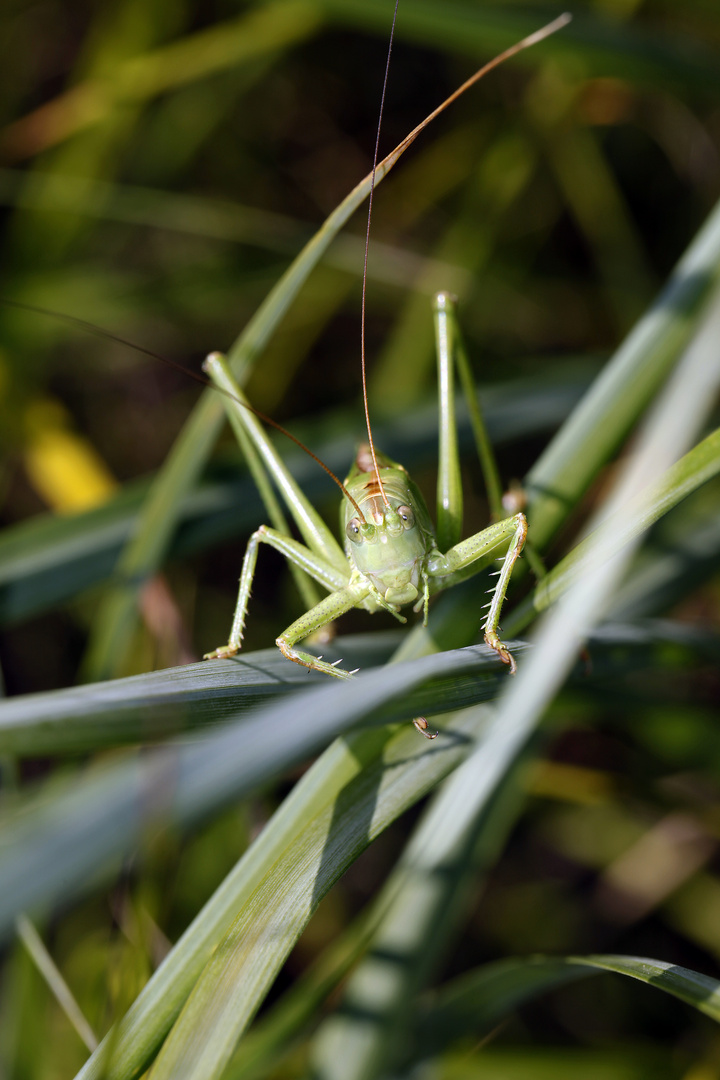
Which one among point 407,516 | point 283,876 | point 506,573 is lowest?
point 283,876

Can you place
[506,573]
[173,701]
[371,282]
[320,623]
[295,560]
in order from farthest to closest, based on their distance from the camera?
[371,282] → [295,560] → [320,623] → [506,573] → [173,701]

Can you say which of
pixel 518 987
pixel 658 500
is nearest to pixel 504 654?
pixel 658 500

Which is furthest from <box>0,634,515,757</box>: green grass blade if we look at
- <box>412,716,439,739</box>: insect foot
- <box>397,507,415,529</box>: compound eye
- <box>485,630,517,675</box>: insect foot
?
<box>397,507,415,529</box>: compound eye

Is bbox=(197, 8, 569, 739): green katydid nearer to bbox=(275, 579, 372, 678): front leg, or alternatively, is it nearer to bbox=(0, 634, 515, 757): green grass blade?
bbox=(275, 579, 372, 678): front leg

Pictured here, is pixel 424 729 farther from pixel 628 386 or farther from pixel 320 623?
pixel 628 386

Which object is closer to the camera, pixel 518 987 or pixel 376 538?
pixel 518 987

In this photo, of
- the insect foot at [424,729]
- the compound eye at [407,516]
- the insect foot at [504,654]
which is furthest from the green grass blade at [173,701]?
the compound eye at [407,516]

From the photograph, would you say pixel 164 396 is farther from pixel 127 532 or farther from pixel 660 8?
pixel 660 8

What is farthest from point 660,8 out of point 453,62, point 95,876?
point 95,876
